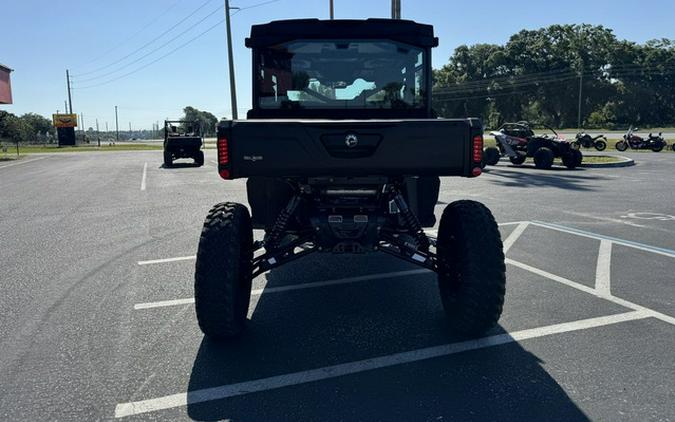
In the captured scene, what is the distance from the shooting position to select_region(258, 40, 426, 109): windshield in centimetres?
473

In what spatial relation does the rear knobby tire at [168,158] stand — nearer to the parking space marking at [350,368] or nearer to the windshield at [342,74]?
the windshield at [342,74]

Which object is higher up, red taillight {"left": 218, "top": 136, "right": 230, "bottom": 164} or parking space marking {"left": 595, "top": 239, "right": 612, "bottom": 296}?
red taillight {"left": 218, "top": 136, "right": 230, "bottom": 164}

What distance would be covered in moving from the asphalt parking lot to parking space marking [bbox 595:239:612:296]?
32 mm

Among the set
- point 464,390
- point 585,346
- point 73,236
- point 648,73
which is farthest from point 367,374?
point 648,73

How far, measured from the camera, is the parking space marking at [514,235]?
6819 mm

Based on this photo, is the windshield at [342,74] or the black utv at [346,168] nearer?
the black utv at [346,168]

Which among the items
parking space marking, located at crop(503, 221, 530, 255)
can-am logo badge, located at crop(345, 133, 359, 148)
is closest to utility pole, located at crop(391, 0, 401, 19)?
parking space marking, located at crop(503, 221, 530, 255)

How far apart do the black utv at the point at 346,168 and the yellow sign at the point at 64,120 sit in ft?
242

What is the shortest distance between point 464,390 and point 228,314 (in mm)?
1692

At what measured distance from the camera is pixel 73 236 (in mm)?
7789

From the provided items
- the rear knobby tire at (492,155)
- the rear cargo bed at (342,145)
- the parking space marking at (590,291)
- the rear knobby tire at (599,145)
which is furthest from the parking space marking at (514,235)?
the rear knobby tire at (599,145)

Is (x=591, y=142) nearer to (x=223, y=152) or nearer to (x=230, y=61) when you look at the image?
(x=230, y=61)

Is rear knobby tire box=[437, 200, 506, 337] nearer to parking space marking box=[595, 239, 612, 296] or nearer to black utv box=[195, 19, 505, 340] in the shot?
black utv box=[195, 19, 505, 340]

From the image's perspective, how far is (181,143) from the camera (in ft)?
74.3
